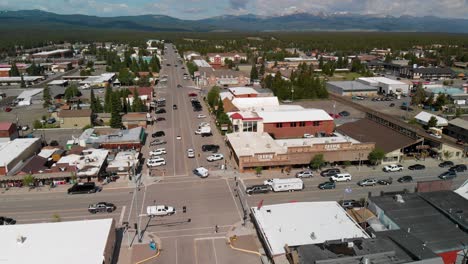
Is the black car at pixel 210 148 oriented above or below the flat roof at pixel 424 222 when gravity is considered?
below

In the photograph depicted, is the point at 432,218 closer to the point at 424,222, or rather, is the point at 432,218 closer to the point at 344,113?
the point at 424,222

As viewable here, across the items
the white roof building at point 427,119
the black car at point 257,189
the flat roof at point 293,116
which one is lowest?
the black car at point 257,189

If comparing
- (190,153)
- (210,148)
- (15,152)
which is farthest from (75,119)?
(210,148)

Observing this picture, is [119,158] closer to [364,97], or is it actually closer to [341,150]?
[341,150]

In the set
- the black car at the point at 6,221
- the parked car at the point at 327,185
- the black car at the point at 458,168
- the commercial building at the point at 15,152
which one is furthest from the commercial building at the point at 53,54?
the black car at the point at 458,168

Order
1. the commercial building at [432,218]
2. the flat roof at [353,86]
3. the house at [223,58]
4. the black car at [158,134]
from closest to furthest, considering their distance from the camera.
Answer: the commercial building at [432,218], the black car at [158,134], the flat roof at [353,86], the house at [223,58]

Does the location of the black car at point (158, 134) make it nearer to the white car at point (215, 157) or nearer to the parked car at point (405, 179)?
the white car at point (215, 157)

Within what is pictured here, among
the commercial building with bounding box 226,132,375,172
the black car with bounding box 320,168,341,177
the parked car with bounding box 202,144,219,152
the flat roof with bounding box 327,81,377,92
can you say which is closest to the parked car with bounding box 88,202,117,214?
the commercial building with bounding box 226,132,375,172

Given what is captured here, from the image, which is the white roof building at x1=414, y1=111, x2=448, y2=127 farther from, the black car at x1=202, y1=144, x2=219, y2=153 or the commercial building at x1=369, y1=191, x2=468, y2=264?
the black car at x1=202, y1=144, x2=219, y2=153
